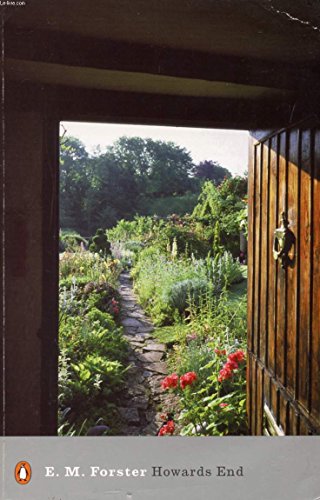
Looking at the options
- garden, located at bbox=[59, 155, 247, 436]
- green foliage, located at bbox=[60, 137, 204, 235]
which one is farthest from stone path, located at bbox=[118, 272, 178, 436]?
green foliage, located at bbox=[60, 137, 204, 235]

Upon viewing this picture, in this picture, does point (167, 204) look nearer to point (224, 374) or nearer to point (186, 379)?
point (186, 379)

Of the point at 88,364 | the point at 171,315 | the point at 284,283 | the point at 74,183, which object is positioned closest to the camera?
the point at 74,183

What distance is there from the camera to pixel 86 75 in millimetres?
1240

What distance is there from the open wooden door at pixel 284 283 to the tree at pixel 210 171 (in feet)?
1.04

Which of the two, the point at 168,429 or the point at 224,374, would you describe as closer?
the point at 168,429

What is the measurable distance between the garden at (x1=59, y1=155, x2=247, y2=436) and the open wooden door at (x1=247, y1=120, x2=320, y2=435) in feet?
0.40

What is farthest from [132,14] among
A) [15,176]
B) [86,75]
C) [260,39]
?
[15,176]

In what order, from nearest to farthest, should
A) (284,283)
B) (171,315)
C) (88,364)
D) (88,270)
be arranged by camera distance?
(284,283), (88,364), (171,315), (88,270)

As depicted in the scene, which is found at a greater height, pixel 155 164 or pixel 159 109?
pixel 159 109

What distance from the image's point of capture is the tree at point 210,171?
1344mm

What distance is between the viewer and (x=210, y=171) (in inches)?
53.9
